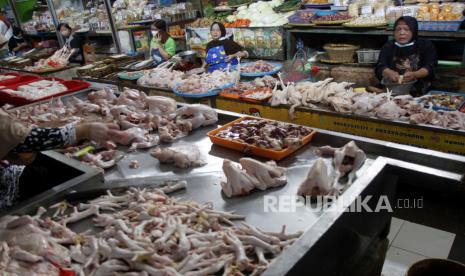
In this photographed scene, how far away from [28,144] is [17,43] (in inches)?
423

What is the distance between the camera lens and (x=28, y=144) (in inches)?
87.2

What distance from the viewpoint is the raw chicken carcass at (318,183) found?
2.09 m

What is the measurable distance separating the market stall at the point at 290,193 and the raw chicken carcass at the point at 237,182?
0.03 metres

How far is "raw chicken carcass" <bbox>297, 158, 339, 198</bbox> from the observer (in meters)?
2.09

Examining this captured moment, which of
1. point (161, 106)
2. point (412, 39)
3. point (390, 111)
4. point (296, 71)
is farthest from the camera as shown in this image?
point (296, 71)

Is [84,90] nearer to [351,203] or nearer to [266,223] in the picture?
[266,223]

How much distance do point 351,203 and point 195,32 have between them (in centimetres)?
643

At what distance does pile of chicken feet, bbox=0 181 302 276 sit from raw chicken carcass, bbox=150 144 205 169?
47cm

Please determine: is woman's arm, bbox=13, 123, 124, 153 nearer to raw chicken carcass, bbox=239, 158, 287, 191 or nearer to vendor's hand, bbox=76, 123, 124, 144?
vendor's hand, bbox=76, 123, 124, 144

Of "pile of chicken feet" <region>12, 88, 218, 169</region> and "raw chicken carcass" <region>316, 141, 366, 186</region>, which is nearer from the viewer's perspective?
"raw chicken carcass" <region>316, 141, 366, 186</region>

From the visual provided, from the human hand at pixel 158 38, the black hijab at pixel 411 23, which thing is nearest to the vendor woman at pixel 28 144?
the black hijab at pixel 411 23

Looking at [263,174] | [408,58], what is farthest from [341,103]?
[263,174]

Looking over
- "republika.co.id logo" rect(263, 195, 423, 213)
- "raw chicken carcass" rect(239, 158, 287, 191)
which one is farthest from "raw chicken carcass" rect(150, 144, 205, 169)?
"republika.co.id logo" rect(263, 195, 423, 213)

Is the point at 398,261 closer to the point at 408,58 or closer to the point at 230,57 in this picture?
the point at 408,58
